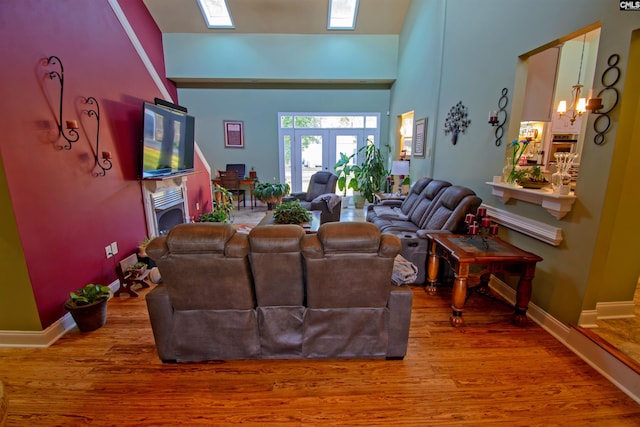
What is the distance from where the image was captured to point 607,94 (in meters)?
1.89

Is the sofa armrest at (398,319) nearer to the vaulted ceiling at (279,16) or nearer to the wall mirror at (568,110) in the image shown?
the wall mirror at (568,110)

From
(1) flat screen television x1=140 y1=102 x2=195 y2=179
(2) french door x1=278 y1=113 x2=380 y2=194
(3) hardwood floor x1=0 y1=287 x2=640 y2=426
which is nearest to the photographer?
(3) hardwood floor x1=0 y1=287 x2=640 y2=426

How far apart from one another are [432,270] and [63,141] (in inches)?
140

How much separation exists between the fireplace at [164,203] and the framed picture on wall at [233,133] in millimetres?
3012

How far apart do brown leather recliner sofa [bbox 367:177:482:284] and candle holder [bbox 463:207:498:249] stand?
1.41 feet

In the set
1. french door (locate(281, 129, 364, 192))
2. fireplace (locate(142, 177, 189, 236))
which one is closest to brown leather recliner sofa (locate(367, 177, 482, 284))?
fireplace (locate(142, 177, 189, 236))

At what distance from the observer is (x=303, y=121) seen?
733 centimetres

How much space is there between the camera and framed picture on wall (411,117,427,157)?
495cm

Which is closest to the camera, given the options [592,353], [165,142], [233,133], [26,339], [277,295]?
[277,295]

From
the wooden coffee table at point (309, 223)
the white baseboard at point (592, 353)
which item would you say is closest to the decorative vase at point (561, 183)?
the white baseboard at point (592, 353)

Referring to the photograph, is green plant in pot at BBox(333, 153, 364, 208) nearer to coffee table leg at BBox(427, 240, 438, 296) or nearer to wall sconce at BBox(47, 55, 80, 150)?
coffee table leg at BBox(427, 240, 438, 296)

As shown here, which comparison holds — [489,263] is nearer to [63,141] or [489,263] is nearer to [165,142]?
[63,141]

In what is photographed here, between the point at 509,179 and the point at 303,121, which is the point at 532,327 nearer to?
the point at 509,179

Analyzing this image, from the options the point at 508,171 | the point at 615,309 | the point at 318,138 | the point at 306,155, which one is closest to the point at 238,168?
the point at 306,155
